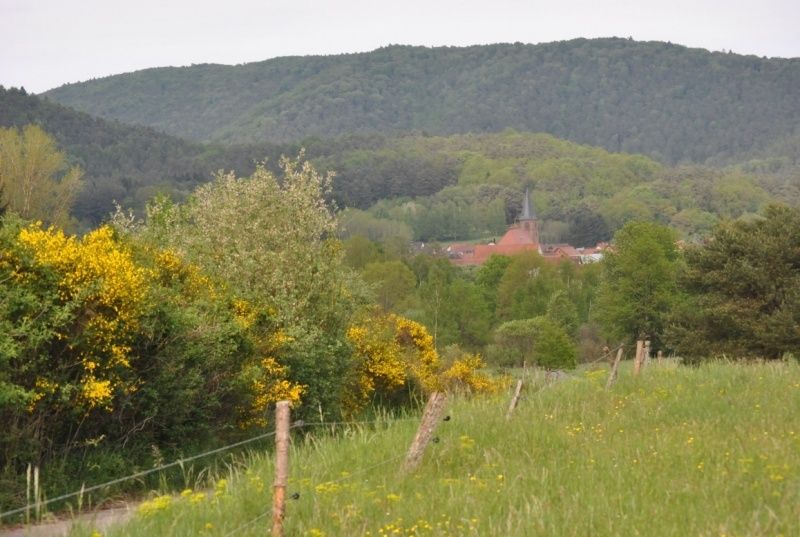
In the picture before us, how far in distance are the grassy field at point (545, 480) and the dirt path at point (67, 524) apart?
0.40m

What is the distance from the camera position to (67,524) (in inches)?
387

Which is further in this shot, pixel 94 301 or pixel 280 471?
pixel 94 301

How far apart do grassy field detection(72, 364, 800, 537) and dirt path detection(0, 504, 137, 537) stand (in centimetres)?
40

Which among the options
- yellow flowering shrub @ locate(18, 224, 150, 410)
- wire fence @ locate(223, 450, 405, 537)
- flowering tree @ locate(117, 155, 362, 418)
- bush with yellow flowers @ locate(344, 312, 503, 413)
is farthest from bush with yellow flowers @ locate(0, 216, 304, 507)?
bush with yellow flowers @ locate(344, 312, 503, 413)

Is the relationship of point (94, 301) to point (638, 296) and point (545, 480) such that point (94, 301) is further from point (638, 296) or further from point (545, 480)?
point (638, 296)

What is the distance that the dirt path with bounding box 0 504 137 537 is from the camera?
913 cm

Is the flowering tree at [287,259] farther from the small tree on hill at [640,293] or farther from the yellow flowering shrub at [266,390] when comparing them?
the small tree on hill at [640,293]

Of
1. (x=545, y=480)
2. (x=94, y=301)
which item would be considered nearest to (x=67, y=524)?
(x=545, y=480)

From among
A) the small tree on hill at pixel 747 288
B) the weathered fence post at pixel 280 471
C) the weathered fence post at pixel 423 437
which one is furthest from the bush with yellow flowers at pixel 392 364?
the weathered fence post at pixel 280 471

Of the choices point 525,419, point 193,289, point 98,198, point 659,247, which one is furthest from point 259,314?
point 98,198

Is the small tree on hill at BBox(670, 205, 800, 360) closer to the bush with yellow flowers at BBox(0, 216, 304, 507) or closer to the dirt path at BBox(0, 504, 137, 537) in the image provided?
the bush with yellow flowers at BBox(0, 216, 304, 507)

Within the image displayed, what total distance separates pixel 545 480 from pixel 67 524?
4.63m

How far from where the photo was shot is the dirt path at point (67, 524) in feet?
30.0

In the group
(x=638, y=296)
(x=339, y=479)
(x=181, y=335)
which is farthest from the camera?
(x=638, y=296)
